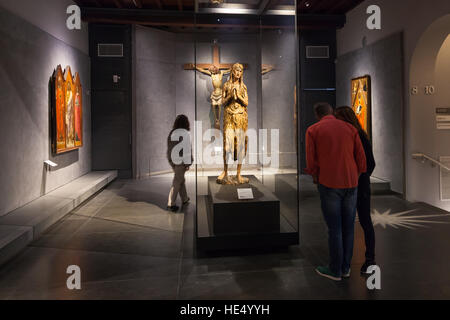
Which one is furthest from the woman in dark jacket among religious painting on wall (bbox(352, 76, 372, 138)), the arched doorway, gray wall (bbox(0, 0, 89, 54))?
religious painting on wall (bbox(352, 76, 372, 138))

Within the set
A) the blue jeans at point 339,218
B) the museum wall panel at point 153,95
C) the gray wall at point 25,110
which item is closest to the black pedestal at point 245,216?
the blue jeans at point 339,218

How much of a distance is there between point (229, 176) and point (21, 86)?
10.3ft

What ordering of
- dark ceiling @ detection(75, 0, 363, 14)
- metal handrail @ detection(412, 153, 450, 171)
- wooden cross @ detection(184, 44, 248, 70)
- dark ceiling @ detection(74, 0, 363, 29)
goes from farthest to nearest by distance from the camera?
dark ceiling @ detection(74, 0, 363, 29)
dark ceiling @ detection(75, 0, 363, 14)
metal handrail @ detection(412, 153, 450, 171)
wooden cross @ detection(184, 44, 248, 70)

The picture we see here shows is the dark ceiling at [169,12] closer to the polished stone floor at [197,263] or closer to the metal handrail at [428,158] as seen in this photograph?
the metal handrail at [428,158]

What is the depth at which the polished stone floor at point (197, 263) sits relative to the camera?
2758 millimetres

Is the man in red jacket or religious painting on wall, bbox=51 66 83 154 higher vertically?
religious painting on wall, bbox=51 66 83 154

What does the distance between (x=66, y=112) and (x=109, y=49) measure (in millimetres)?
2893

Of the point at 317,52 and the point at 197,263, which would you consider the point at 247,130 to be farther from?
the point at 317,52

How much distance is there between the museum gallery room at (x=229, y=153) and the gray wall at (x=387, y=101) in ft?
0.14

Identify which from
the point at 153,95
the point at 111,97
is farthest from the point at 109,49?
the point at 153,95

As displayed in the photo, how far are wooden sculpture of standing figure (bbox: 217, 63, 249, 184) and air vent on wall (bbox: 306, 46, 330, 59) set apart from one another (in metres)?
5.29

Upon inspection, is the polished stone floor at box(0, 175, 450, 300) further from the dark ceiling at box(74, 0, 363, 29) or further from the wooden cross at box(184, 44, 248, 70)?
the dark ceiling at box(74, 0, 363, 29)

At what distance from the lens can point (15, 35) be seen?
4.82 meters

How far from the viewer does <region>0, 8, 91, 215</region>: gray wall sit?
15.0 feet
